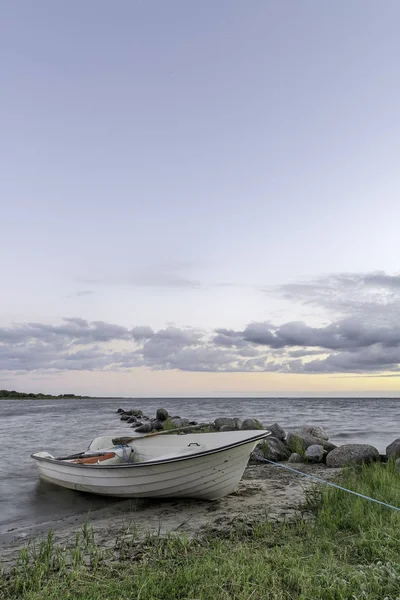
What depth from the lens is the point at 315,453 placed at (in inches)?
447

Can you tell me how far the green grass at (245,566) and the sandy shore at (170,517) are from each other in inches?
19.2

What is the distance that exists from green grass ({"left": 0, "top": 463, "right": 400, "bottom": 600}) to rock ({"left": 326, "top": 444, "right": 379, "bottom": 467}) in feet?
16.5

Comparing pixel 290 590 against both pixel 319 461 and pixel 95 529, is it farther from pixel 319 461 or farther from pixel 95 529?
pixel 319 461

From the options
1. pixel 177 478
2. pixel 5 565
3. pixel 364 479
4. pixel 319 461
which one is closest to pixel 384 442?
pixel 319 461

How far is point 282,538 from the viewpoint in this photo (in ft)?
16.6

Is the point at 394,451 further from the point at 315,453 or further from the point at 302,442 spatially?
the point at 302,442

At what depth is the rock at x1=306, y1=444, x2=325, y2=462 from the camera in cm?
1129

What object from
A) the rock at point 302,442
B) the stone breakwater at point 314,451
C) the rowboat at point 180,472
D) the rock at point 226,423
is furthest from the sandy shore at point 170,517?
the rock at point 226,423

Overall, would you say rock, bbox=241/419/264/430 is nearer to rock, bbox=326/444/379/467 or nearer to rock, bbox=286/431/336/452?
rock, bbox=286/431/336/452

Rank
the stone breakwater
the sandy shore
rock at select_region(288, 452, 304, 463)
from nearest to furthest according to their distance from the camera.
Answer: the sandy shore < the stone breakwater < rock at select_region(288, 452, 304, 463)

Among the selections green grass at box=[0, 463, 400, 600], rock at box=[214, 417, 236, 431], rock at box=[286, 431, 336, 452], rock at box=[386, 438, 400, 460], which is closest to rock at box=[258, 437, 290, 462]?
rock at box=[286, 431, 336, 452]

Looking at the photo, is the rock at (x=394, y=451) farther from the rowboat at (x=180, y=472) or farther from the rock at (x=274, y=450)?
the rowboat at (x=180, y=472)

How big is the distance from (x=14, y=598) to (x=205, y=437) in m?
5.12

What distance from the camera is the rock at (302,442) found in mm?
12370
